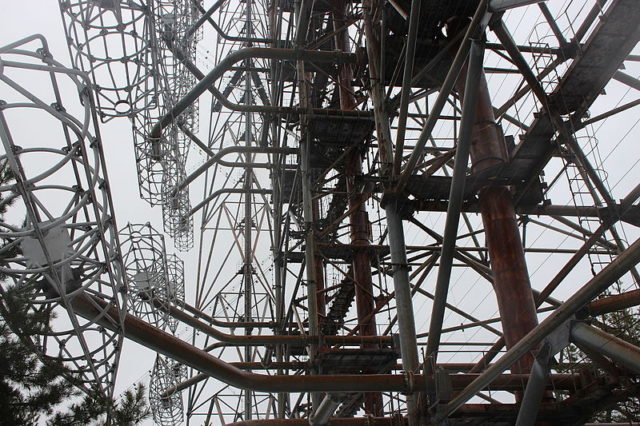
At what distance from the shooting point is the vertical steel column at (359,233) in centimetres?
2188

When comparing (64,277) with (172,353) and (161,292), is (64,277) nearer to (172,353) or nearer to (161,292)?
(172,353)

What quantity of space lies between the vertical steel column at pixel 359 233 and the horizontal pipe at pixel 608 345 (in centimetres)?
1081

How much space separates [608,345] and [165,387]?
723 inches

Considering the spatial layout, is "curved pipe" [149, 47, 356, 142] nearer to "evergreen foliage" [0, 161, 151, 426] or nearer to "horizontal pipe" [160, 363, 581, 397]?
"horizontal pipe" [160, 363, 581, 397]

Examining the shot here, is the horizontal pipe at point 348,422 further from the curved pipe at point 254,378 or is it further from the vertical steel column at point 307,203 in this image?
the curved pipe at point 254,378

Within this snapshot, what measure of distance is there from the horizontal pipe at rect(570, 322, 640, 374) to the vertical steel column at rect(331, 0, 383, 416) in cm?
1081

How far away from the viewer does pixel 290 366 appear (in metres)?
20.5

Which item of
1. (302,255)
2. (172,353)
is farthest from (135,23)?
(302,255)

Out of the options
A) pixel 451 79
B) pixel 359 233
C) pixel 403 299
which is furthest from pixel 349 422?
pixel 451 79

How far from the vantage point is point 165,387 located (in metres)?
24.8

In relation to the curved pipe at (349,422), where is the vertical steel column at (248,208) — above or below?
above

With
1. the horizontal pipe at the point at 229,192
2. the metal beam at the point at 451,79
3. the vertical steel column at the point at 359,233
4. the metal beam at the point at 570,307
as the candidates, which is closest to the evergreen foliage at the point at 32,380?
the metal beam at the point at 570,307

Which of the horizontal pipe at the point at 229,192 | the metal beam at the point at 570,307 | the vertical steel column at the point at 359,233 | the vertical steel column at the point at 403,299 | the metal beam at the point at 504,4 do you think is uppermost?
the horizontal pipe at the point at 229,192

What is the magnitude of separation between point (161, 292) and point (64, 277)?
6499mm
